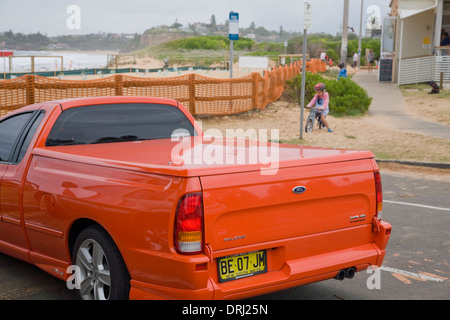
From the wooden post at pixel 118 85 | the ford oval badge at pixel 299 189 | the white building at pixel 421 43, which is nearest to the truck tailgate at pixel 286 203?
the ford oval badge at pixel 299 189

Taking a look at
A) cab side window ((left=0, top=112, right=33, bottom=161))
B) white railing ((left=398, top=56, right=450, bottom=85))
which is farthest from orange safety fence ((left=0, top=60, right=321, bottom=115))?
white railing ((left=398, top=56, right=450, bottom=85))

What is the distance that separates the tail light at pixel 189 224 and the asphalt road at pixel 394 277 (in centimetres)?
147

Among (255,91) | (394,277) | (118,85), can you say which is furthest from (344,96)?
(394,277)

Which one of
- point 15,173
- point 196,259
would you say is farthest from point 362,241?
point 15,173

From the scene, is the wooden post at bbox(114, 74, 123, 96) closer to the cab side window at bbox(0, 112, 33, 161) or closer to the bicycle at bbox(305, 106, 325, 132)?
the bicycle at bbox(305, 106, 325, 132)

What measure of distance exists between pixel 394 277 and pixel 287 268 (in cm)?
189

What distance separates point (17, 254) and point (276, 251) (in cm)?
255

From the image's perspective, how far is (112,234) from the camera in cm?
422

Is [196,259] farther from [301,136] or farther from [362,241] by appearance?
[301,136]

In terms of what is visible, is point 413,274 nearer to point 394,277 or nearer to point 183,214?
point 394,277

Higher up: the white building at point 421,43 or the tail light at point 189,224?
the white building at point 421,43

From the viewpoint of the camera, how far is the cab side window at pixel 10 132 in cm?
572

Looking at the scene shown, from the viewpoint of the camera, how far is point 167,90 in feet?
63.2

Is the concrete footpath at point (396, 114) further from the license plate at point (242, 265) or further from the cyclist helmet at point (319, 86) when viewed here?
the license plate at point (242, 265)
